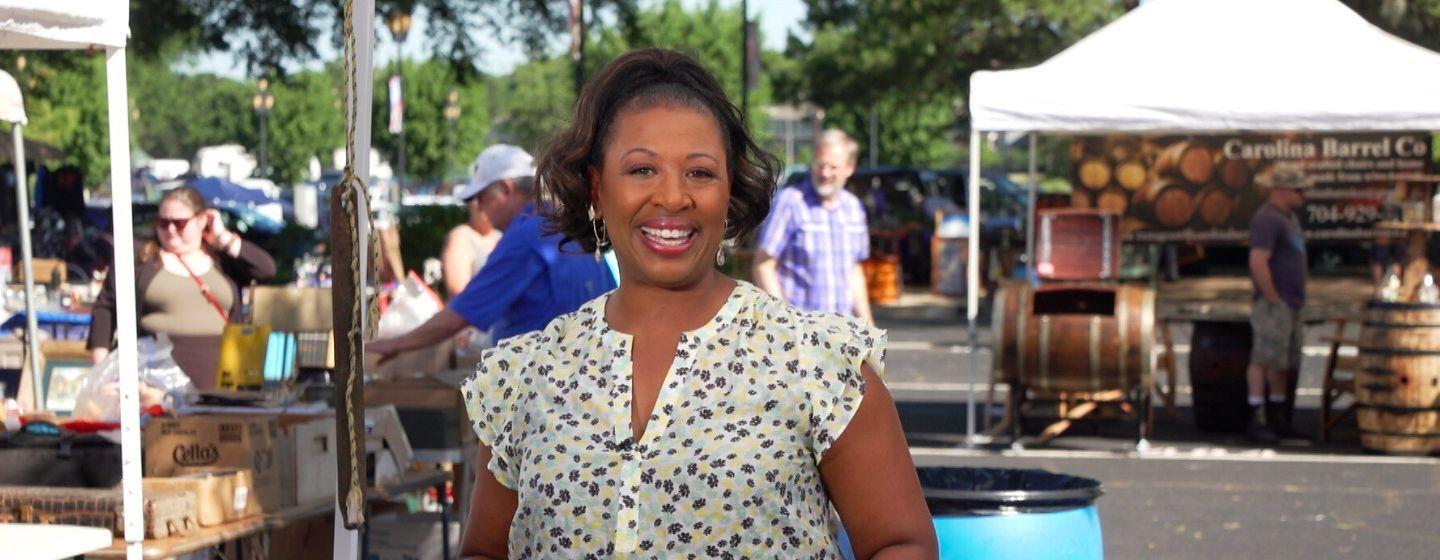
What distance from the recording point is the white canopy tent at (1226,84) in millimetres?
10133

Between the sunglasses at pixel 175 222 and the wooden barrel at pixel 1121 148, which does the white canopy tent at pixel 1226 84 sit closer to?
the sunglasses at pixel 175 222

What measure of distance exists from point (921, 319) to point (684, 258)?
2067 cm

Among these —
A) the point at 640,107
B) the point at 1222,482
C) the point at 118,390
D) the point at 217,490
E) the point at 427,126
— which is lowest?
the point at 1222,482

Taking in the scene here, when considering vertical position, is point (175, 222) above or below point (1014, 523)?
above

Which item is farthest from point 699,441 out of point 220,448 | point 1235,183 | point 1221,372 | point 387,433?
point 1235,183

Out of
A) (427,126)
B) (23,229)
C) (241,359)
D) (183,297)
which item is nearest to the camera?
(241,359)

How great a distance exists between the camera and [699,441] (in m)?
2.45

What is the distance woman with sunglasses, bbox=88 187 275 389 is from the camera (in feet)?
26.3

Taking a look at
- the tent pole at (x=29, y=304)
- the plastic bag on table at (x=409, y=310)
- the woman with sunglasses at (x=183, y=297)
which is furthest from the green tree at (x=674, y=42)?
the woman with sunglasses at (x=183, y=297)

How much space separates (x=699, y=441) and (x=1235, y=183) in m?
16.9

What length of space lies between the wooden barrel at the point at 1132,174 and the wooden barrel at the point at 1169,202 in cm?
10

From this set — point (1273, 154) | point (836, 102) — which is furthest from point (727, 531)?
point (836, 102)

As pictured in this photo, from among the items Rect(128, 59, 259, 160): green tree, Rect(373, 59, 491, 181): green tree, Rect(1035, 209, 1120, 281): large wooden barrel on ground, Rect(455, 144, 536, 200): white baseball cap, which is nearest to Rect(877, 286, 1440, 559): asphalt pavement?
Rect(1035, 209, 1120, 281): large wooden barrel on ground

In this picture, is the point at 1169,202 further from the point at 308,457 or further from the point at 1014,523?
the point at 1014,523
